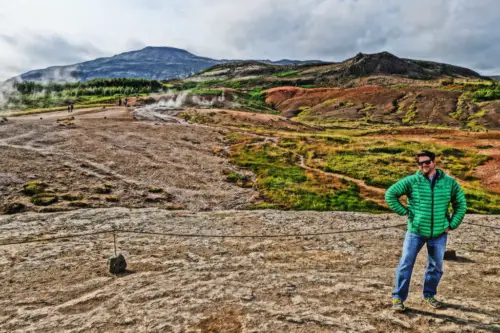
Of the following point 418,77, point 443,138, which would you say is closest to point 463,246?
point 443,138

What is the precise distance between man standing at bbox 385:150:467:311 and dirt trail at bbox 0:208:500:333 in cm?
168

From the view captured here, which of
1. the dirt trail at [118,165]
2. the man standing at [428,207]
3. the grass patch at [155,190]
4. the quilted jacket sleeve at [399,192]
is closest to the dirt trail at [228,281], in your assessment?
the man standing at [428,207]

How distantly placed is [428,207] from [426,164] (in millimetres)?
1024

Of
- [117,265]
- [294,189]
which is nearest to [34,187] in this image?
[117,265]

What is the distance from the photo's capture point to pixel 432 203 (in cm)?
872

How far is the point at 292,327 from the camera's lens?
916 cm

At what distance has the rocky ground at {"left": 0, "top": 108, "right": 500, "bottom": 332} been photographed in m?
9.77

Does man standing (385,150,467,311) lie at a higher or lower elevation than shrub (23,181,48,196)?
higher

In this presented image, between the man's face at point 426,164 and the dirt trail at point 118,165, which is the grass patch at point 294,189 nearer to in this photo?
the dirt trail at point 118,165

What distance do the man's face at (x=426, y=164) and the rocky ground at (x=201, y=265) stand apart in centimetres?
373

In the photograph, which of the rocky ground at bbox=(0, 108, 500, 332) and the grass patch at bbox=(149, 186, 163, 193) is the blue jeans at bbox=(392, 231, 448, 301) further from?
the grass patch at bbox=(149, 186, 163, 193)

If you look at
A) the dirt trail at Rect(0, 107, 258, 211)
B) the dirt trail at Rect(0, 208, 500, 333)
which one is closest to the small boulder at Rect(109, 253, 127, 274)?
the dirt trail at Rect(0, 208, 500, 333)

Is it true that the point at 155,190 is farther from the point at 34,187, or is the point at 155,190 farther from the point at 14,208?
the point at 14,208

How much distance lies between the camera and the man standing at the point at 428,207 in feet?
28.5
